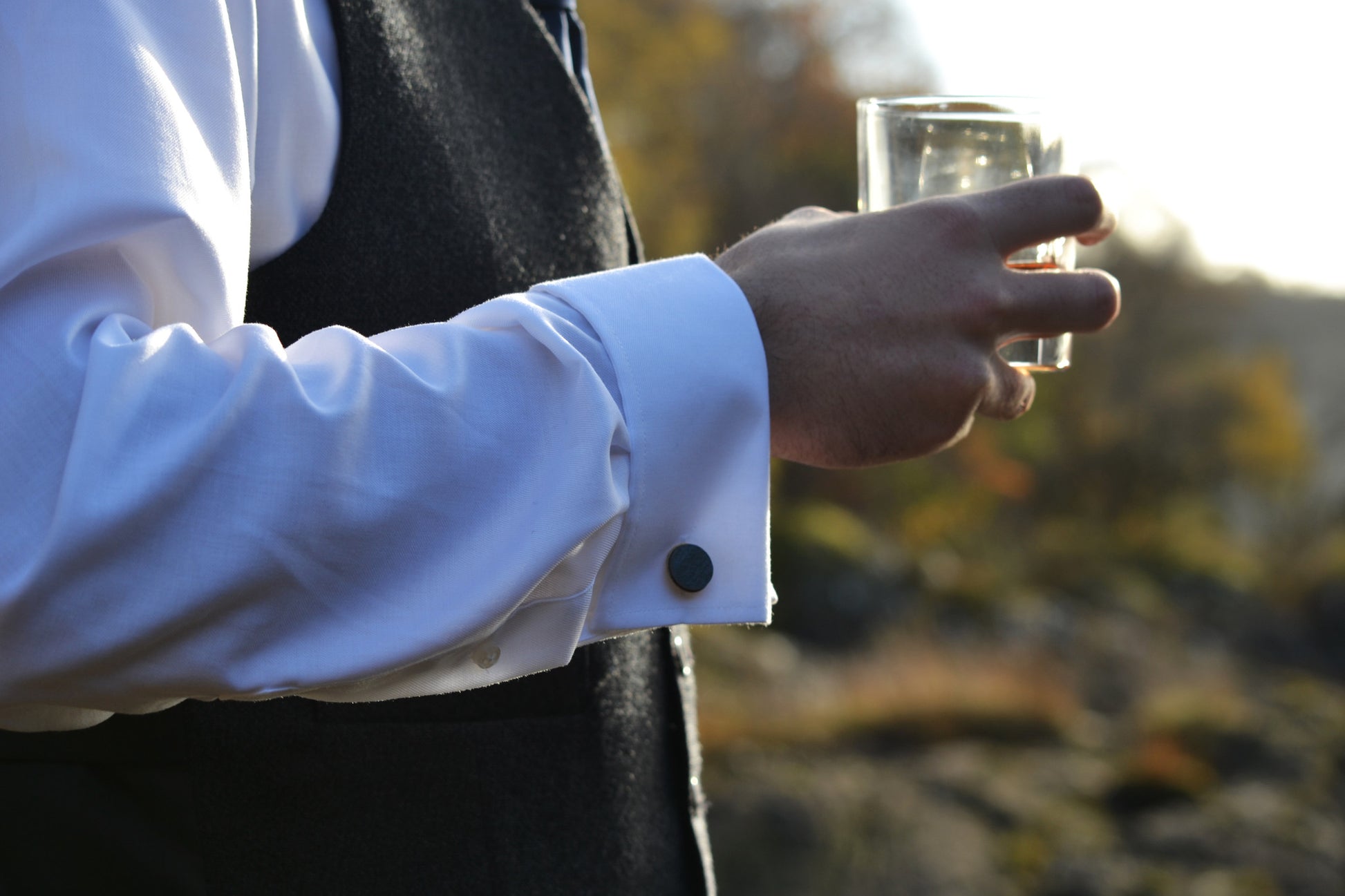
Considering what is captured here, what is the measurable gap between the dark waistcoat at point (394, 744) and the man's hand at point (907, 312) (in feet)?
0.98

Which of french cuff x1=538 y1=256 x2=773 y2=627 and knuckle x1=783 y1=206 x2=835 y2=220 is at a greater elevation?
knuckle x1=783 y1=206 x2=835 y2=220

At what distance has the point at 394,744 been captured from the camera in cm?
103

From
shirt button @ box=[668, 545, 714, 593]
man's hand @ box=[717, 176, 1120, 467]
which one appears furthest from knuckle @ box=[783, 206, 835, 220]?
shirt button @ box=[668, 545, 714, 593]

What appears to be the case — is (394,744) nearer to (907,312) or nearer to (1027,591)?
(907,312)

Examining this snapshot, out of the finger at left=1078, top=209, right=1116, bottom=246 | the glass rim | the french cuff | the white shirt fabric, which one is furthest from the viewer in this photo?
the glass rim

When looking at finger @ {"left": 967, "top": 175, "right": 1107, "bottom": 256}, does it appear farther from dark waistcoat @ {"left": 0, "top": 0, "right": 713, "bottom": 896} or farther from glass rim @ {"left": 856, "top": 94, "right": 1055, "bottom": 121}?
dark waistcoat @ {"left": 0, "top": 0, "right": 713, "bottom": 896}

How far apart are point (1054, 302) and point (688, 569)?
1.06 ft

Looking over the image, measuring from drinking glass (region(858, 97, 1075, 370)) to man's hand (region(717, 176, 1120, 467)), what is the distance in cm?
16

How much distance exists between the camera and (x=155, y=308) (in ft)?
2.47

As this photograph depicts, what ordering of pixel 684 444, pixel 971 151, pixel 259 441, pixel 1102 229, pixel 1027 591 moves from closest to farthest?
pixel 259 441, pixel 684 444, pixel 1102 229, pixel 971 151, pixel 1027 591

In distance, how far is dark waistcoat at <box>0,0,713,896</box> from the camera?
99 cm

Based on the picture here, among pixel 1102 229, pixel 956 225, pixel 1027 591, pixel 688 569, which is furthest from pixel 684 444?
pixel 1027 591

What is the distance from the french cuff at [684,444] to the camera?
789mm

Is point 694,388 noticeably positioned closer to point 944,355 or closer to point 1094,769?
point 944,355
